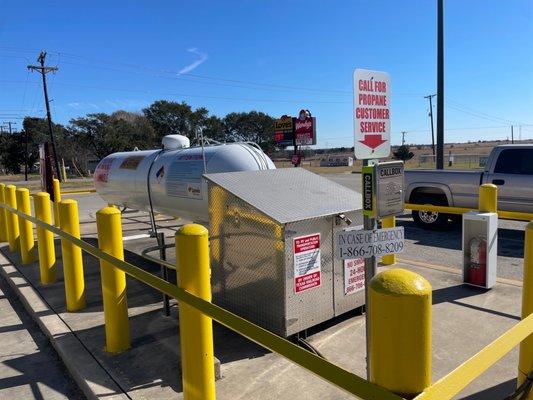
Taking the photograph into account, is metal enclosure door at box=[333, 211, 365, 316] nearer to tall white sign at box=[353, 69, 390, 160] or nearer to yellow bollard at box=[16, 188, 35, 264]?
tall white sign at box=[353, 69, 390, 160]

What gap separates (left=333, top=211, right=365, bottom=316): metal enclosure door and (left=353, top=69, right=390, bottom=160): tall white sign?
1.48 m

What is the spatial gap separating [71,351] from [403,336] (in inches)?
136

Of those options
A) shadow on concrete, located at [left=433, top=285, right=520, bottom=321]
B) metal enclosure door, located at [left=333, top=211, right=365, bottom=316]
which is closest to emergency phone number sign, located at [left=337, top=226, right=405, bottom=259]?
metal enclosure door, located at [left=333, top=211, right=365, bottom=316]

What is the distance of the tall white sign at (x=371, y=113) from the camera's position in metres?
2.77

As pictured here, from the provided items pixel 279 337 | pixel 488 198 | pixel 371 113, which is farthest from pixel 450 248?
pixel 279 337

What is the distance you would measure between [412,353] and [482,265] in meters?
4.46

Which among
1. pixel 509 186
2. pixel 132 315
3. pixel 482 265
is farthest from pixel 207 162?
pixel 509 186

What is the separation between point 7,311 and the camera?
565cm

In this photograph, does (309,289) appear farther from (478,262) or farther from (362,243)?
(478,262)

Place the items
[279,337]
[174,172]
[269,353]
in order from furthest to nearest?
1. [174,172]
2. [269,353]
3. [279,337]

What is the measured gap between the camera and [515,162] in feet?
29.9

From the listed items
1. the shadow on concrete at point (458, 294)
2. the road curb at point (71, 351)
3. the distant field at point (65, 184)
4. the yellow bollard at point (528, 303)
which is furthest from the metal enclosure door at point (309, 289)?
the distant field at point (65, 184)

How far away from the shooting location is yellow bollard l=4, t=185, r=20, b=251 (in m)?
7.99

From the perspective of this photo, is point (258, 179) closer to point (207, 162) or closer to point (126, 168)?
point (207, 162)
